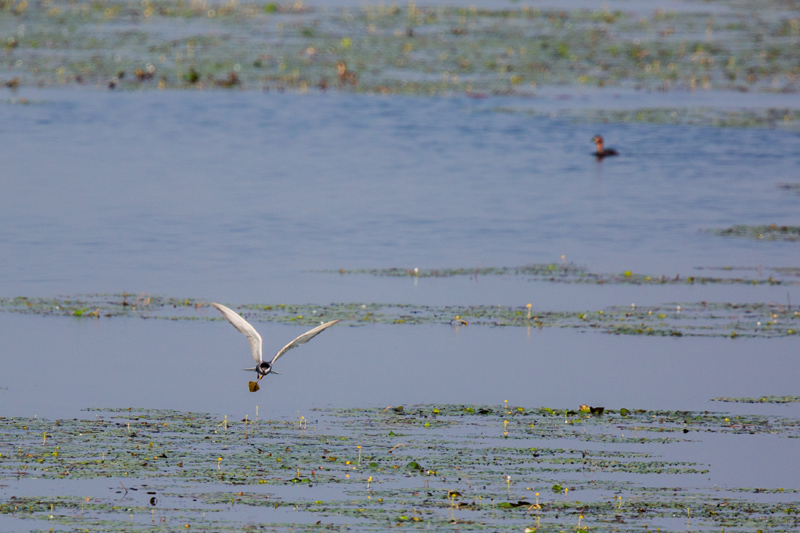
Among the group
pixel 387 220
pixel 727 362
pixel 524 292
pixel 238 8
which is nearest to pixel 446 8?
pixel 238 8

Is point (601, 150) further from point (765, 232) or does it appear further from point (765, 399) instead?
point (765, 399)

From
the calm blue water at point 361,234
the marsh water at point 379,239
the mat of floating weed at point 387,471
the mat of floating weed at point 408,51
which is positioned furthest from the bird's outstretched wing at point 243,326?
the mat of floating weed at point 408,51

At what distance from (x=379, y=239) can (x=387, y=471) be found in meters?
9.53

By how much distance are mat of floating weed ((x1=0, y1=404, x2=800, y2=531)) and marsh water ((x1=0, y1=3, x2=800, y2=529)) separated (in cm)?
40

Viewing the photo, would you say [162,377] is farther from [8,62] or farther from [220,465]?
[8,62]

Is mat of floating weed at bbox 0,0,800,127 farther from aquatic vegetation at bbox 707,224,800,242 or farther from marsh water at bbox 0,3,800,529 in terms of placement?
aquatic vegetation at bbox 707,224,800,242

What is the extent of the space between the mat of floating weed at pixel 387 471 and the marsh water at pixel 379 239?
0.40 m

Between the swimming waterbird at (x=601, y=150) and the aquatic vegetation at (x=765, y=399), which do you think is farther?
the swimming waterbird at (x=601, y=150)

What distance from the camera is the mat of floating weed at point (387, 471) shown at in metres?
7.72

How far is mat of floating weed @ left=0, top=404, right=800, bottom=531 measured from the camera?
7.72 metres

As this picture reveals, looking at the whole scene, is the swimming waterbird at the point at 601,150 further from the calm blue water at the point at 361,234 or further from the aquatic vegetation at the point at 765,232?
the aquatic vegetation at the point at 765,232

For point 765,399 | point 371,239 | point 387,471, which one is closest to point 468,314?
point 765,399

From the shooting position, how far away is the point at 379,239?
17.8 meters

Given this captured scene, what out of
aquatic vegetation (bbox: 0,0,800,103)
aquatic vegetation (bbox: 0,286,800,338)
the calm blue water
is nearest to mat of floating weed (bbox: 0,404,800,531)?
the calm blue water
